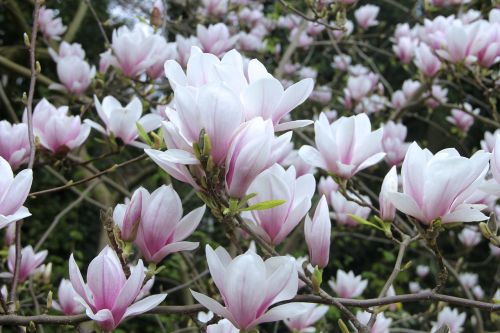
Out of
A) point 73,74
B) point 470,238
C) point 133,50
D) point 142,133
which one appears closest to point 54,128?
point 133,50

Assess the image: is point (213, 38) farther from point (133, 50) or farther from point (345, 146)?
point (345, 146)

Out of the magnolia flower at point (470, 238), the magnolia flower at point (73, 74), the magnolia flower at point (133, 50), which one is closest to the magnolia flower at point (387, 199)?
the magnolia flower at point (133, 50)

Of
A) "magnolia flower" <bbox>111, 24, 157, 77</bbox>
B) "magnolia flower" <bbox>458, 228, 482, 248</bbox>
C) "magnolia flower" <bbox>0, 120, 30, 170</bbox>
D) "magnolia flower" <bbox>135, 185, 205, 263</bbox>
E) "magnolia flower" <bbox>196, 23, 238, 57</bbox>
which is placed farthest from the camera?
"magnolia flower" <bbox>458, 228, 482, 248</bbox>

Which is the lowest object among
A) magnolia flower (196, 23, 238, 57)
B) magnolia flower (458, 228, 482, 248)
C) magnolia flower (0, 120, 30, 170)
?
magnolia flower (458, 228, 482, 248)

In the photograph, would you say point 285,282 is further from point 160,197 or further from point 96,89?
point 96,89

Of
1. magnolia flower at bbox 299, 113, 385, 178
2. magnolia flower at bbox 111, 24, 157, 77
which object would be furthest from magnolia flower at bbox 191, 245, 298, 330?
magnolia flower at bbox 111, 24, 157, 77

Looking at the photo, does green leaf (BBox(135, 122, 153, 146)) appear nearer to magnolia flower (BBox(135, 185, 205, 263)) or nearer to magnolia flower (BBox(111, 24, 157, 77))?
magnolia flower (BBox(135, 185, 205, 263))
